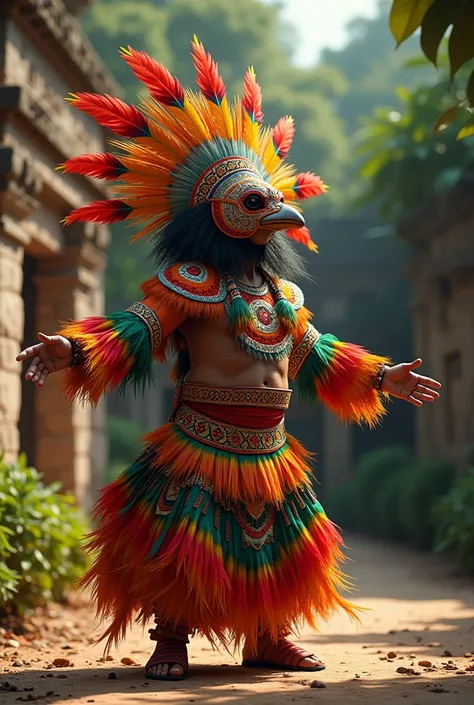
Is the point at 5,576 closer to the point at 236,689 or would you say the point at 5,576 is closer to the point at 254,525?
the point at 254,525

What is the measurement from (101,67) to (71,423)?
3.33m

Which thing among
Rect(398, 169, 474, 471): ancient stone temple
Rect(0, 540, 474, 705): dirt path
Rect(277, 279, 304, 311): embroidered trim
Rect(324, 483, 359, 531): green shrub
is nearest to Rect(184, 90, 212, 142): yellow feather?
Rect(277, 279, 304, 311): embroidered trim

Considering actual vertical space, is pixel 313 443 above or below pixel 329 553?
above

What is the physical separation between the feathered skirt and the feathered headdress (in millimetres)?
797

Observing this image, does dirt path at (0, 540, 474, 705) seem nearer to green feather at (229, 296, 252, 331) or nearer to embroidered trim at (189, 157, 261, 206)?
green feather at (229, 296, 252, 331)

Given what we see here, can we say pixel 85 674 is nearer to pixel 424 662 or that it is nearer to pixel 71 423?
pixel 424 662

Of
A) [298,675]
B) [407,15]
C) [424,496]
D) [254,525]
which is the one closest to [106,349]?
[254,525]

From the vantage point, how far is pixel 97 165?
14.3ft

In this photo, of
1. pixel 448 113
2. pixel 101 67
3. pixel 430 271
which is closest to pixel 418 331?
pixel 430 271

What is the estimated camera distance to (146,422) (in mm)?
20094

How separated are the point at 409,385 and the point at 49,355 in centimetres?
156

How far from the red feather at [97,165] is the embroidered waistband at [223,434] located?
1113mm

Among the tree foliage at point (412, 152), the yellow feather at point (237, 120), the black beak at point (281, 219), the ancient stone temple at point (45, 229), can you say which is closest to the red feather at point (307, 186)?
the yellow feather at point (237, 120)

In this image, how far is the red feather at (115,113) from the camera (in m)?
4.32
